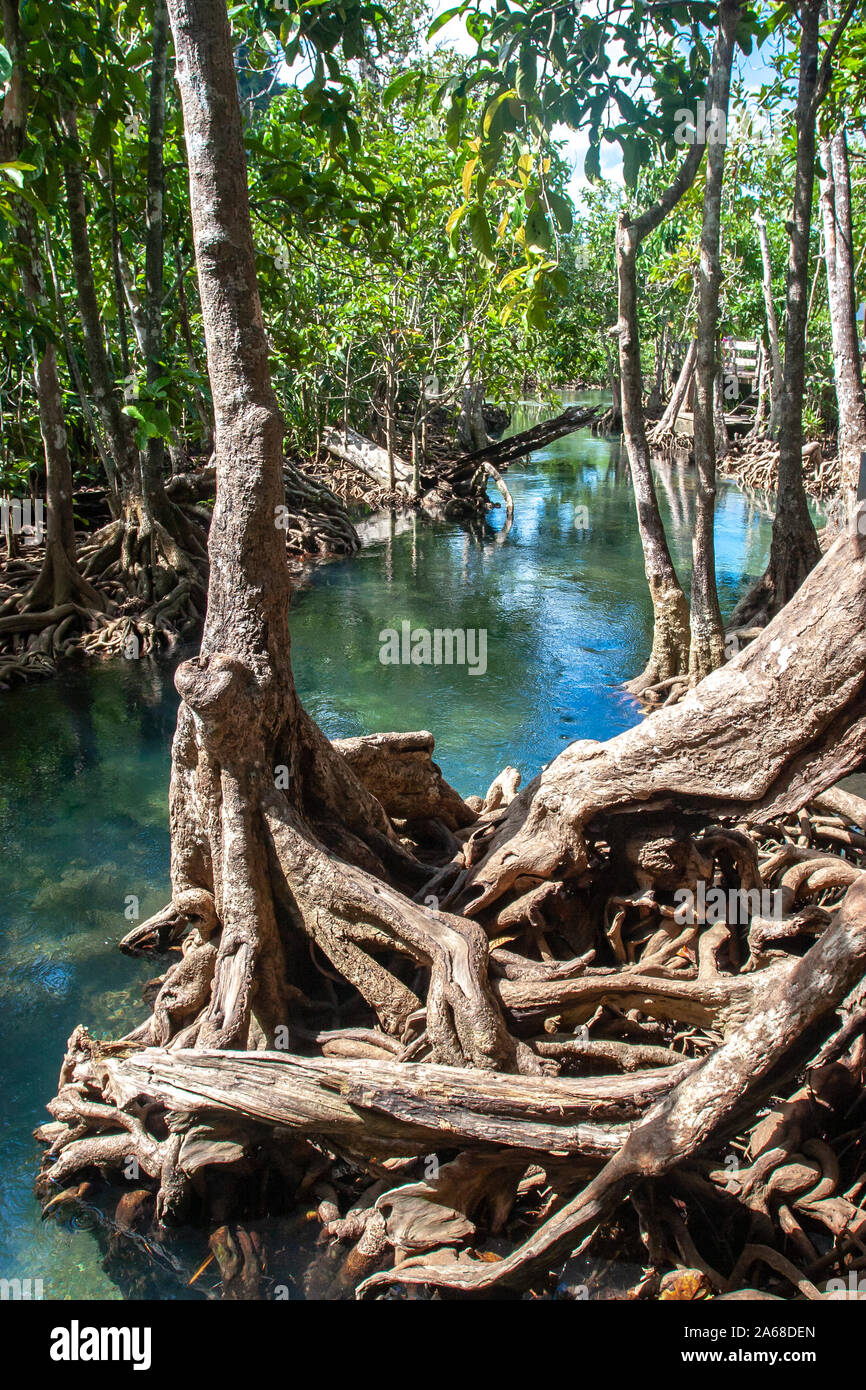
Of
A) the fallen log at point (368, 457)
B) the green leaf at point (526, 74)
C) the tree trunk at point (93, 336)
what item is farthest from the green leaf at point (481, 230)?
the fallen log at point (368, 457)

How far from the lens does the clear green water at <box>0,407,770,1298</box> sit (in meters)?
5.71

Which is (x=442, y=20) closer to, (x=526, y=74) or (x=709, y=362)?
(x=526, y=74)

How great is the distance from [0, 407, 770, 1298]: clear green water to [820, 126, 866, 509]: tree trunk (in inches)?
122

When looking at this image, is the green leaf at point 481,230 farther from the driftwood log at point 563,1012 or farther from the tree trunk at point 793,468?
the tree trunk at point 793,468

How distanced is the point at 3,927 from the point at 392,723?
4655 millimetres

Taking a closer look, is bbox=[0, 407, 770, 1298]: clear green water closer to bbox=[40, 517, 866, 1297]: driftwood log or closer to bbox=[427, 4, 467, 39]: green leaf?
bbox=[40, 517, 866, 1297]: driftwood log

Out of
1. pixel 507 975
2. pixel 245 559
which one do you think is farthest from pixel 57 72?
pixel 507 975

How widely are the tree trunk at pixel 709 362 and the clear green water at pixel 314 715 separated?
1194 millimetres

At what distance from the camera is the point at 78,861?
7.91m

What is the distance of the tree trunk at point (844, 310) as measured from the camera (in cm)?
1198

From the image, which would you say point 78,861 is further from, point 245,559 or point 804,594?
point 804,594

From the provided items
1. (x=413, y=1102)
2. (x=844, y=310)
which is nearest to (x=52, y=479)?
(x=844, y=310)

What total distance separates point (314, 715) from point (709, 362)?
17.1 ft

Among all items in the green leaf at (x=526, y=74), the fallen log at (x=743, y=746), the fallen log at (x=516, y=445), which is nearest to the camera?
the fallen log at (x=743, y=746)
